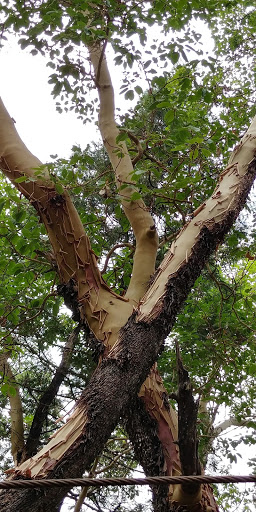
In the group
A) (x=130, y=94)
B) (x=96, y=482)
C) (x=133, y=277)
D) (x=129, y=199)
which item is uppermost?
(x=130, y=94)

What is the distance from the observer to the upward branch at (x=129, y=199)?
332 cm

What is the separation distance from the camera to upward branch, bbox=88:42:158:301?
3316 millimetres

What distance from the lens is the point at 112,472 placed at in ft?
19.1

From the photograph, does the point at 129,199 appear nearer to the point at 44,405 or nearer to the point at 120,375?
the point at 120,375

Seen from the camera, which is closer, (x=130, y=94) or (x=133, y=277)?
(x=133, y=277)

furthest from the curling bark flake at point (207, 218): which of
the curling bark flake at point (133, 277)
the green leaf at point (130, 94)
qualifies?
the green leaf at point (130, 94)

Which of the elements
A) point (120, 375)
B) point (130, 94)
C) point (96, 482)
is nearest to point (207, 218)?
point (120, 375)

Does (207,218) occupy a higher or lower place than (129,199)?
lower

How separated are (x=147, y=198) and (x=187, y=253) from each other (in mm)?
1927

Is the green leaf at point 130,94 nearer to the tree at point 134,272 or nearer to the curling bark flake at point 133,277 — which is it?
the tree at point 134,272

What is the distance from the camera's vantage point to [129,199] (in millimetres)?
3375

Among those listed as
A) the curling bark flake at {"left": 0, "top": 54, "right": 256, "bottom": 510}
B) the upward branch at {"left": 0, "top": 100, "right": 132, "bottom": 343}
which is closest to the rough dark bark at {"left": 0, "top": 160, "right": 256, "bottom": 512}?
the curling bark flake at {"left": 0, "top": 54, "right": 256, "bottom": 510}

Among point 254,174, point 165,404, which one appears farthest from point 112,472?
point 254,174

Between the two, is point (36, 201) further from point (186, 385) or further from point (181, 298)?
point (186, 385)
